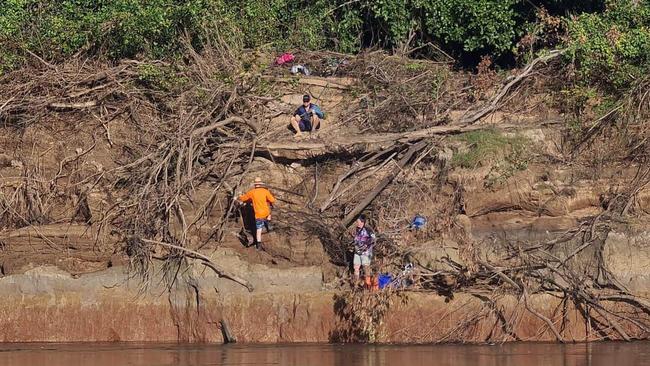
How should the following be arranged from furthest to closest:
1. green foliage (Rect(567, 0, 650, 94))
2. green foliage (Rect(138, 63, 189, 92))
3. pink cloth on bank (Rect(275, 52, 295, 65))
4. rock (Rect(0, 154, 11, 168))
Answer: pink cloth on bank (Rect(275, 52, 295, 65)) < green foliage (Rect(138, 63, 189, 92)) < rock (Rect(0, 154, 11, 168)) < green foliage (Rect(567, 0, 650, 94))

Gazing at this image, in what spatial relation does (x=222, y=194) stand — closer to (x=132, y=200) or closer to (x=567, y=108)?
(x=132, y=200)

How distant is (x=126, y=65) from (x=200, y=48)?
1493mm

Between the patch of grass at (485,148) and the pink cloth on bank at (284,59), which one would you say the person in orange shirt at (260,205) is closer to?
the patch of grass at (485,148)

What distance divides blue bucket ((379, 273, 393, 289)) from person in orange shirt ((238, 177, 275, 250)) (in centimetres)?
237

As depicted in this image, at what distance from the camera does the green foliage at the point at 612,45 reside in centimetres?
2531

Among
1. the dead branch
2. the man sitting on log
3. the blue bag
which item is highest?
the man sitting on log

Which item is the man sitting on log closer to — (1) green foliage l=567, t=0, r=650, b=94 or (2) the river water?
(1) green foliage l=567, t=0, r=650, b=94

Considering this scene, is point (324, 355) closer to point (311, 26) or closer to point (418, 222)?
point (418, 222)

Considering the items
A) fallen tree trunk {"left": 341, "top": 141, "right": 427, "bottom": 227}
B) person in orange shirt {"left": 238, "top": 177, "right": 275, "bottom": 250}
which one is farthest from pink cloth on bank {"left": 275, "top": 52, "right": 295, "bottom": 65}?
person in orange shirt {"left": 238, "top": 177, "right": 275, "bottom": 250}

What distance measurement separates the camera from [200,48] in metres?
26.8

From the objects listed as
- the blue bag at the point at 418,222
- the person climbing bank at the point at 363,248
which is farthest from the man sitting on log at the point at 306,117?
Result: the person climbing bank at the point at 363,248

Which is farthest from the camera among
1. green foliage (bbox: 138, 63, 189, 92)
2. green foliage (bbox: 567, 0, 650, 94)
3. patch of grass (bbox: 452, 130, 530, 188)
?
green foliage (bbox: 138, 63, 189, 92)

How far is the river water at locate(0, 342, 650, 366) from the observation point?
19000 millimetres

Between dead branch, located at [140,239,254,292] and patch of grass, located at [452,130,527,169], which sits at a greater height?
patch of grass, located at [452,130,527,169]
